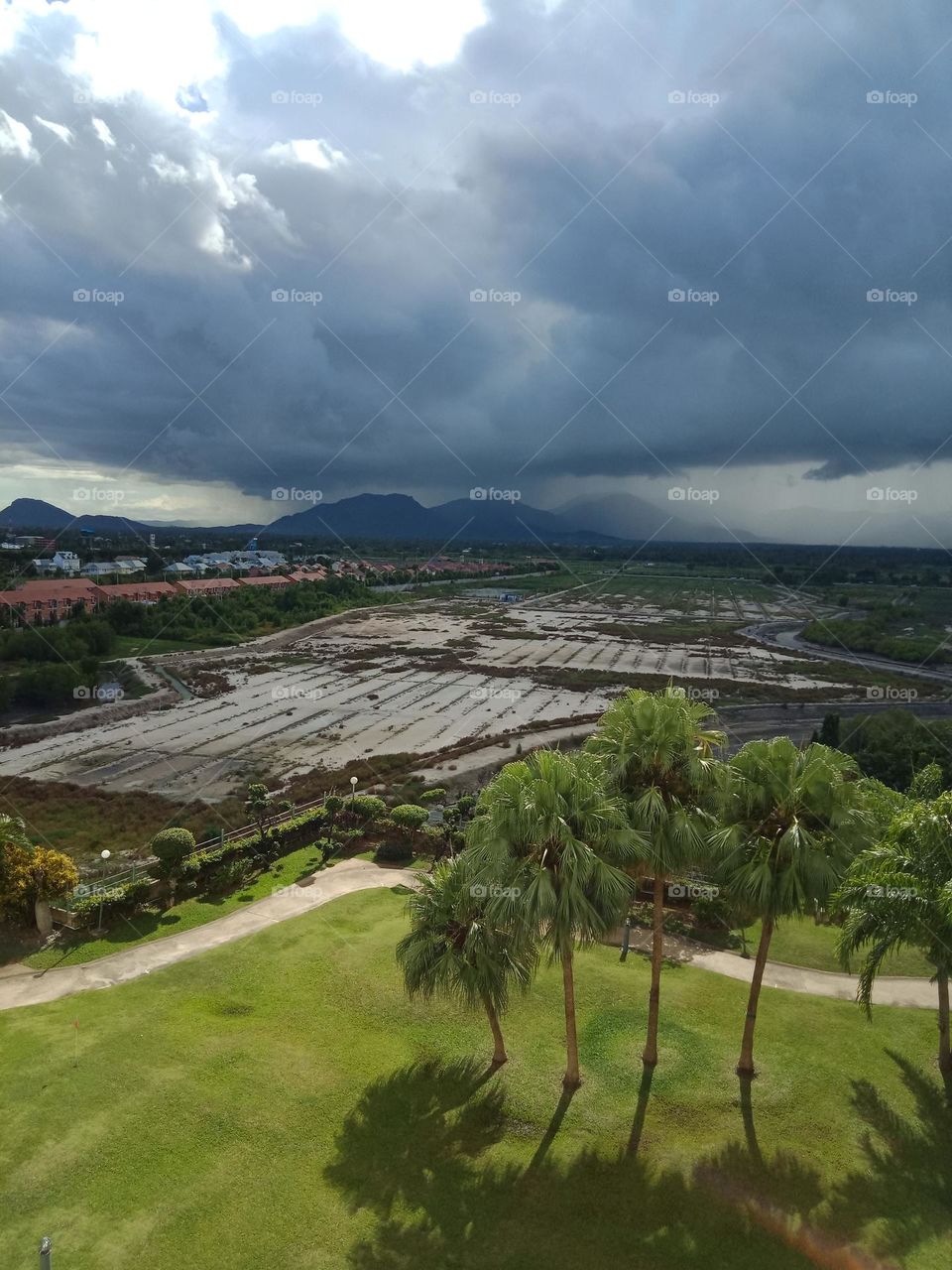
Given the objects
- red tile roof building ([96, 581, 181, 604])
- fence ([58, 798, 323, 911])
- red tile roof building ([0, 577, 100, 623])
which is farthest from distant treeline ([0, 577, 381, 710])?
fence ([58, 798, 323, 911])

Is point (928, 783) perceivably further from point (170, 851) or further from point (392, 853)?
point (170, 851)

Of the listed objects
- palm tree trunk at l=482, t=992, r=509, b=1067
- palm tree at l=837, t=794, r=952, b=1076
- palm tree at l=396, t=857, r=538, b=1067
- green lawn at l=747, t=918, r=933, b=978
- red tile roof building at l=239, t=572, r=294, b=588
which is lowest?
green lawn at l=747, t=918, r=933, b=978

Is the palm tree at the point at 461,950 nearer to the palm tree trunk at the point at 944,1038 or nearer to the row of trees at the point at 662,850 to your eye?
the row of trees at the point at 662,850

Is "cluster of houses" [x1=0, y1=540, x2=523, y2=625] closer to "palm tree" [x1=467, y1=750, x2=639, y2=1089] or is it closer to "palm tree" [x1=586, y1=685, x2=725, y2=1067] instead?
"palm tree" [x1=467, y1=750, x2=639, y2=1089]

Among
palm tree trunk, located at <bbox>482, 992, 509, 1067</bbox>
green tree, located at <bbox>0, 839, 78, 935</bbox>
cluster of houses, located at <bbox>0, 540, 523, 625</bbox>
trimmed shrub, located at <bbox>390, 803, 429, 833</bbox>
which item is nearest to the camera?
palm tree trunk, located at <bbox>482, 992, 509, 1067</bbox>

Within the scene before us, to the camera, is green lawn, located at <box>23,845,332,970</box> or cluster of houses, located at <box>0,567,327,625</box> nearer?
green lawn, located at <box>23,845,332,970</box>

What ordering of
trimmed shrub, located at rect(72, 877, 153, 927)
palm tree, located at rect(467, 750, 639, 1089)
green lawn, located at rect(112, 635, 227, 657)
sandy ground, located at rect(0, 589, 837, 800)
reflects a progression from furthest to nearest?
green lawn, located at rect(112, 635, 227, 657), sandy ground, located at rect(0, 589, 837, 800), trimmed shrub, located at rect(72, 877, 153, 927), palm tree, located at rect(467, 750, 639, 1089)

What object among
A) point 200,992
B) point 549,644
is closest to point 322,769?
point 200,992
